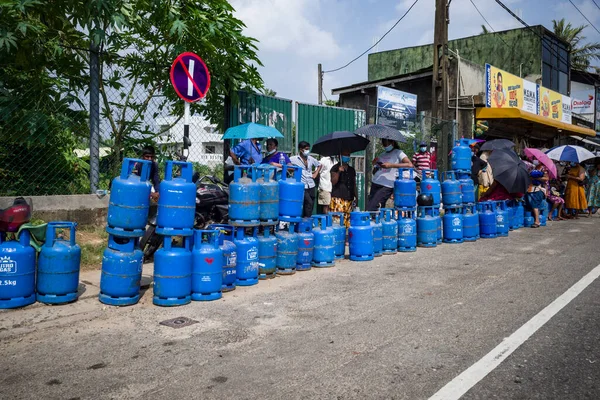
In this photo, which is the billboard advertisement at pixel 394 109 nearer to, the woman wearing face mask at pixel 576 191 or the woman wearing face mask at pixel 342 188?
the woman wearing face mask at pixel 576 191

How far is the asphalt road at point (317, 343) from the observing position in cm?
352

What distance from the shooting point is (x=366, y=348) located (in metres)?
4.27

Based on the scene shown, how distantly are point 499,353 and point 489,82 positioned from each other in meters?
17.7

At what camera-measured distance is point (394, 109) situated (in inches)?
643

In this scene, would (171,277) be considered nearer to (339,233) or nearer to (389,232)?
(339,233)

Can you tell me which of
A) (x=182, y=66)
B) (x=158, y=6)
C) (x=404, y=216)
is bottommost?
(x=404, y=216)

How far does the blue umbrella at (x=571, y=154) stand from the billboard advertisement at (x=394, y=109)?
→ 4.53 m

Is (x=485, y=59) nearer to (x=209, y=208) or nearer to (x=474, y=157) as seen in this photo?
(x=474, y=157)

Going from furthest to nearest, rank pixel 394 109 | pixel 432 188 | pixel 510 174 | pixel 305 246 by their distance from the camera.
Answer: pixel 394 109
pixel 510 174
pixel 432 188
pixel 305 246

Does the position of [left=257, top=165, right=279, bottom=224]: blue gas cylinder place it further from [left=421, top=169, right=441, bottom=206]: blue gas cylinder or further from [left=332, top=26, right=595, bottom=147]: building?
[left=332, top=26, right=595, bottom=147]: building

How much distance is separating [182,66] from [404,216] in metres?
4.96

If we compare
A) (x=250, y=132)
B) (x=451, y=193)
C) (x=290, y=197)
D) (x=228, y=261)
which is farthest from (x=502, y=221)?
(x=228, y=261)

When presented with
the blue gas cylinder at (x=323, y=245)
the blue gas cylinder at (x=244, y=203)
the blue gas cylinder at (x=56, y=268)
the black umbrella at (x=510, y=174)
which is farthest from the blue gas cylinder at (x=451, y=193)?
the blue gas cylinder at (x=56, y=268)

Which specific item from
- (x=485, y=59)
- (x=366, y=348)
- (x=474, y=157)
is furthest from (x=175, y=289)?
(x=485, y=59)
